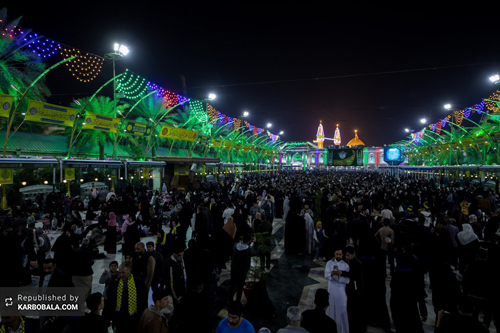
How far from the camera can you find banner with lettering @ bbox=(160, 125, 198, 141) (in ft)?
82.5

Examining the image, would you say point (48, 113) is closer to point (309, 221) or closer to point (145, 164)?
point (145, 164)

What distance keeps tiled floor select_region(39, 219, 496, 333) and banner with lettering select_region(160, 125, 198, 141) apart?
16201 mm

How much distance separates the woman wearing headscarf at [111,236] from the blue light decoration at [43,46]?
62.5ft

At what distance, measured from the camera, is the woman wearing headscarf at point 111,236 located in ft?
30.1

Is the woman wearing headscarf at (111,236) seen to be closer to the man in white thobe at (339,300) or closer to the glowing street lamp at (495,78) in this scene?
the man in white thobe at (339,300)

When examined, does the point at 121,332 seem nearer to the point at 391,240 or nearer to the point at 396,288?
the point at 396,288

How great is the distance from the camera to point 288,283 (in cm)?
730

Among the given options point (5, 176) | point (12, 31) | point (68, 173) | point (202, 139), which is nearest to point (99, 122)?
point (68, 173)

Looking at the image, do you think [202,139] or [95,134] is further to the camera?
[202,139]

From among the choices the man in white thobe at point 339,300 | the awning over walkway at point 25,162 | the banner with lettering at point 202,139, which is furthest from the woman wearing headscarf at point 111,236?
the banner with lettering at point 202,139

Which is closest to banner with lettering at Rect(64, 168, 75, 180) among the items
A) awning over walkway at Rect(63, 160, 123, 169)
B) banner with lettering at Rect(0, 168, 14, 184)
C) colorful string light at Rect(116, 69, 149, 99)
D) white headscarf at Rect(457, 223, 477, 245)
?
awning over walkway at Rect(63, 160, 123, 169)

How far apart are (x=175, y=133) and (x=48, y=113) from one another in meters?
11.9

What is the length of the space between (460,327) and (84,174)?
76.5 feet

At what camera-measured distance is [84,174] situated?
2119 centimetres
